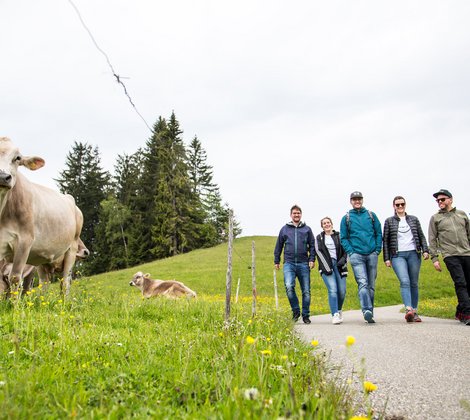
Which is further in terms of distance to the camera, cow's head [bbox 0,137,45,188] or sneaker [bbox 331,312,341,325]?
sneaker [bbox 331,312,341,325]

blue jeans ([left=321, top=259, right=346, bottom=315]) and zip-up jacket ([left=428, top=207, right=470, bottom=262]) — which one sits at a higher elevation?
zip-up jacket ([left=428, top=207, right=470, bottom=262])

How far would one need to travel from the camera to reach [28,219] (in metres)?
6.64

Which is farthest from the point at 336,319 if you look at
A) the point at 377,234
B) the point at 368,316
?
the point at 377,234

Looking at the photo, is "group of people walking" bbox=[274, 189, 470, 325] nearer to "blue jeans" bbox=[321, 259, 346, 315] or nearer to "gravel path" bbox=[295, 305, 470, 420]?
"blue jeans" bbox=[321, 259, 346, 315]

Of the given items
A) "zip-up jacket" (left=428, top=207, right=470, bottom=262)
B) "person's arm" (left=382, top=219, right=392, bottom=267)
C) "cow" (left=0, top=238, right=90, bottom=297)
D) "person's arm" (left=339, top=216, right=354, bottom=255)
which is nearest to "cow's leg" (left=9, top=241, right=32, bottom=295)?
"cow" (left=0, top=238, right=90, bottom=297)

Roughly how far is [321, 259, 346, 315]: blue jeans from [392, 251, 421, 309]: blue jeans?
113cm

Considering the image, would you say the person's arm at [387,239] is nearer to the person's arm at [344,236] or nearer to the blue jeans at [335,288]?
the person's arm at [344,236]

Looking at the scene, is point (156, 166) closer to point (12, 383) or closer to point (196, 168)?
point (196, 168)

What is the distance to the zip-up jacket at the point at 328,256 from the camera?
8641 millimetres

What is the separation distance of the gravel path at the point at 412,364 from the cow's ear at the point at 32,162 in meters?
5.31

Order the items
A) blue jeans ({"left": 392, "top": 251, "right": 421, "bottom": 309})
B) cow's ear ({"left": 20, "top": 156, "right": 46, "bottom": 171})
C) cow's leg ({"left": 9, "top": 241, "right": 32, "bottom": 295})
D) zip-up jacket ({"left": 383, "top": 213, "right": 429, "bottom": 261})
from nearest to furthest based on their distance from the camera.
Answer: cow's leg ({"left": 9, "top": 241, "right": 32, "bottom": 295}), cow's ear ({"left": 20, "top": 156, "right": 46, "bottom": 171}), blue jeans ({"left": 392, "top": 251, "right": 421, "bottom": 309}), zip-up jacket ({"left": 383, "top": 213, "right": 429, "bottom": 261})

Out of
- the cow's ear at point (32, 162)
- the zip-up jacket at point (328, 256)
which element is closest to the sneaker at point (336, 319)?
the zip-up jacket at point (328, 256)

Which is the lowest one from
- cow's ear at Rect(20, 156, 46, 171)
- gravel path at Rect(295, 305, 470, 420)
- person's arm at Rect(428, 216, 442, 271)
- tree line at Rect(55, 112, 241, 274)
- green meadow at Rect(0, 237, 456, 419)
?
gravel path at Rect(295, 305, 470, 420)

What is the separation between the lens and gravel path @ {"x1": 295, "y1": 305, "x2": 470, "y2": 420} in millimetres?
2959
